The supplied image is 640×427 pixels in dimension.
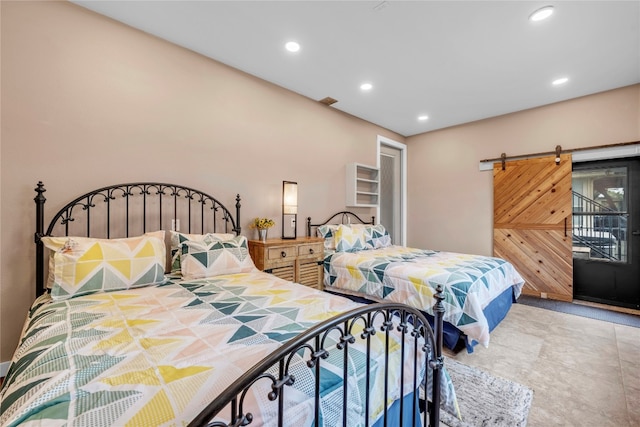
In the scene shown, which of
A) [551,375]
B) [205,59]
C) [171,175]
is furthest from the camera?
[205,59]

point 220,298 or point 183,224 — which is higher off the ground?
point 183,224

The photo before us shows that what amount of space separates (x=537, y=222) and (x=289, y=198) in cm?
371

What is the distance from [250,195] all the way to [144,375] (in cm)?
244

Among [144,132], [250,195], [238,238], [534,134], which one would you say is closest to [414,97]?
Answer: [534,134]

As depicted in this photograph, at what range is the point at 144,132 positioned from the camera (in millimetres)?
2438

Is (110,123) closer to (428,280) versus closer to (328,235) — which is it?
(328,235)

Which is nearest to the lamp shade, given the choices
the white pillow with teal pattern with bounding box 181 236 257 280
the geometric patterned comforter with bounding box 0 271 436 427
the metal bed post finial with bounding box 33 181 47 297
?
the white pillow with teal pattern with bounding box 181 236 257 280

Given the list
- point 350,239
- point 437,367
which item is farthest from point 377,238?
point 437,367

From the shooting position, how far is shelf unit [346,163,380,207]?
4336mm

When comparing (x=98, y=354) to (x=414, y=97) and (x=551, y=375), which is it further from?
(x=414, y=97)

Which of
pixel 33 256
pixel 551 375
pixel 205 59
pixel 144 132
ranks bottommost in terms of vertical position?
pixel 551 375

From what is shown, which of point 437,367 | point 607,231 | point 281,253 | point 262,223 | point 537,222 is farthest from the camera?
point 537,222

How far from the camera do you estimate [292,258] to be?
302cm

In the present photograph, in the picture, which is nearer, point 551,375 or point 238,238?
point 551,375
